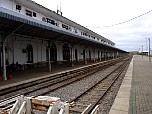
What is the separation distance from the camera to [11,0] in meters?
18.7

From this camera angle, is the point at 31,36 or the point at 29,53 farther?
the point at 29,53

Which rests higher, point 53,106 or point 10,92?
point 53,106

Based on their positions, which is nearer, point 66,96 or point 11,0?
point 66,96

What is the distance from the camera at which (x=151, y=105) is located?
687 cm

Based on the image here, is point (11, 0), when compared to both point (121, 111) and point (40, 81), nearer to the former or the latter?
point (40, 81)

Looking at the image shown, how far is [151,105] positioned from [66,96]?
12.0 feet

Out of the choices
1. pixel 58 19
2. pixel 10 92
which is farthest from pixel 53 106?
pixel 58 19

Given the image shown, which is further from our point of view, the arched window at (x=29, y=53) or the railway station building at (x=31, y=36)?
the arched window at (x=29, y=53)

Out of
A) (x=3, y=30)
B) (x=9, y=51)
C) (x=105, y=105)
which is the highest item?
(x=3, y=30)

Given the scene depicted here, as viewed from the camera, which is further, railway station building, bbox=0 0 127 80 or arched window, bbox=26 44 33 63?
arched window, bbox=26 44 33 63

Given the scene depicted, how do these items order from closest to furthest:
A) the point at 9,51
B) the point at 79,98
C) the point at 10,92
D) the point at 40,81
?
the point at 79,98 < the point at 10,92 < the point at 40,81 < the point at 9,51

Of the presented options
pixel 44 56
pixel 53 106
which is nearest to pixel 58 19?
pixel 44 56

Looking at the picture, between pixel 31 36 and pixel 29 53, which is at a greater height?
pixel 31 36

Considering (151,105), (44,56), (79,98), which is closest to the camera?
(151,105)
